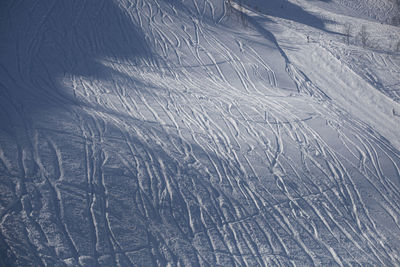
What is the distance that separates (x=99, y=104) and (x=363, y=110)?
700 cm

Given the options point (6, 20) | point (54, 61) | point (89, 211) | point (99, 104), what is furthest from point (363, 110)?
point (6, 20)

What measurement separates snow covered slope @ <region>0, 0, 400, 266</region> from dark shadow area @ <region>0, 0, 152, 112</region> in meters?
0.06

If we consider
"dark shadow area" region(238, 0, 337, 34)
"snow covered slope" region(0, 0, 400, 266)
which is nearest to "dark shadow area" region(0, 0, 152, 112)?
"snow covered slope" region(0, 0, 400, 266)

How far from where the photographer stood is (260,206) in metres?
6.37

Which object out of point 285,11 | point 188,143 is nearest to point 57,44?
point 188,143

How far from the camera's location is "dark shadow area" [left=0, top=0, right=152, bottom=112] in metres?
8.62

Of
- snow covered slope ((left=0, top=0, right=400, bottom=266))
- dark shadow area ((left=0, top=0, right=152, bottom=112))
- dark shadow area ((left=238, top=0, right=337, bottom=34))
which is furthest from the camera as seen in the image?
dark shadow area ((left=238, top=0, right=337, bottom=34))

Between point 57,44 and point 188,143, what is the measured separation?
19.8 feet

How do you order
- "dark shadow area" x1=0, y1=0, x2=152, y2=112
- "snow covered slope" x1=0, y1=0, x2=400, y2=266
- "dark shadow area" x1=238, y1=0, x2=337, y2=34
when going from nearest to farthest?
"snow covered slope" x1=0, y1=0, x2=400, y2=266 → "dark shadow area" x1=0, y1=0, x2=152, y2=112 → "dark shadow area" x1=238, y1=0, x2=337, y2=34

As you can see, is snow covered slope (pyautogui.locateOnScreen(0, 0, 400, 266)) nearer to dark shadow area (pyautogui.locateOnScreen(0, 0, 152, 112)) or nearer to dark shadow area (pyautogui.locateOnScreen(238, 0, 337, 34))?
dark shadow area (pyautogui.locateOnScreen(0, 0, 152, 112))

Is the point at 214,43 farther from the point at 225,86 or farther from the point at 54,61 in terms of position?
the point at 54,61

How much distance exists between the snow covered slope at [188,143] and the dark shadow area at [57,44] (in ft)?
0.20

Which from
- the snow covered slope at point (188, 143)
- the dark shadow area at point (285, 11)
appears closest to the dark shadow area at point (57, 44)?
the snow covered slope at point (188, 143)

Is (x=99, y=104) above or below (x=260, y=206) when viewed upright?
above
